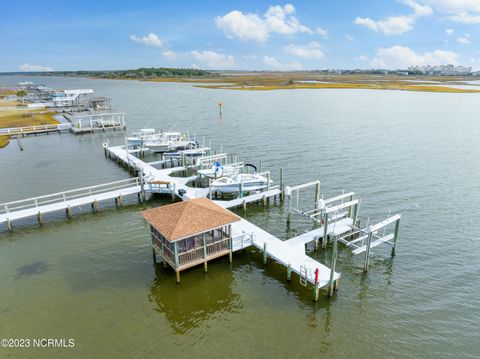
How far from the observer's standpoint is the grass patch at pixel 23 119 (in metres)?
60.7

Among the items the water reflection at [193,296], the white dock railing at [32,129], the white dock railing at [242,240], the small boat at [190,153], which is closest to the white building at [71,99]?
the white dock railing at [32,129]

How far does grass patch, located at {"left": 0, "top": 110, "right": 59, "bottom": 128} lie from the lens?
199 feet

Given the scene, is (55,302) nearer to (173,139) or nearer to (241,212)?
(241,212)

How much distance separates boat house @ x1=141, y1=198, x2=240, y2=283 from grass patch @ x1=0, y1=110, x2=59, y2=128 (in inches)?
2160

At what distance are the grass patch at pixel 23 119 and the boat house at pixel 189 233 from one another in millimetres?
54876

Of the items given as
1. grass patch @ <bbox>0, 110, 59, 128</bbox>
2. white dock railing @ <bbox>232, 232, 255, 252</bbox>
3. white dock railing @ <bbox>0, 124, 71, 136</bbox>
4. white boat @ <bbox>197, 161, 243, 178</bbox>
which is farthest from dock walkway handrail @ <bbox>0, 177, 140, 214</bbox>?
grass patch @ <bbox>0, 110, 59, 128</bbox>

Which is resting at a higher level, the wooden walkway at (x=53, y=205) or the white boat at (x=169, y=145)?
the white boat at (x=169, y=145)

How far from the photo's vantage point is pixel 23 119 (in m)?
65.6

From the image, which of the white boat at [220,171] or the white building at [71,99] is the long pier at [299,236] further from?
the white building at [71,99]

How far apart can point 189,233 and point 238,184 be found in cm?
1142

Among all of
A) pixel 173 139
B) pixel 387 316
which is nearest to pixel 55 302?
pixel 387 316

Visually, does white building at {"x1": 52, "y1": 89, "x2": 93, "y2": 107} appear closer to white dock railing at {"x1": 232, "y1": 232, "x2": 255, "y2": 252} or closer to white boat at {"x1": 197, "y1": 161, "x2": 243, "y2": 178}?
white boat at {"x1": 197, "y1": 161, "x2": 243, "y2": 178}

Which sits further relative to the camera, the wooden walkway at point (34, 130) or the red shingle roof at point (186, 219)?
the wooden walkway at point (34, 130)

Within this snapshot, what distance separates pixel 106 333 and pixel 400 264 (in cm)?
1560
